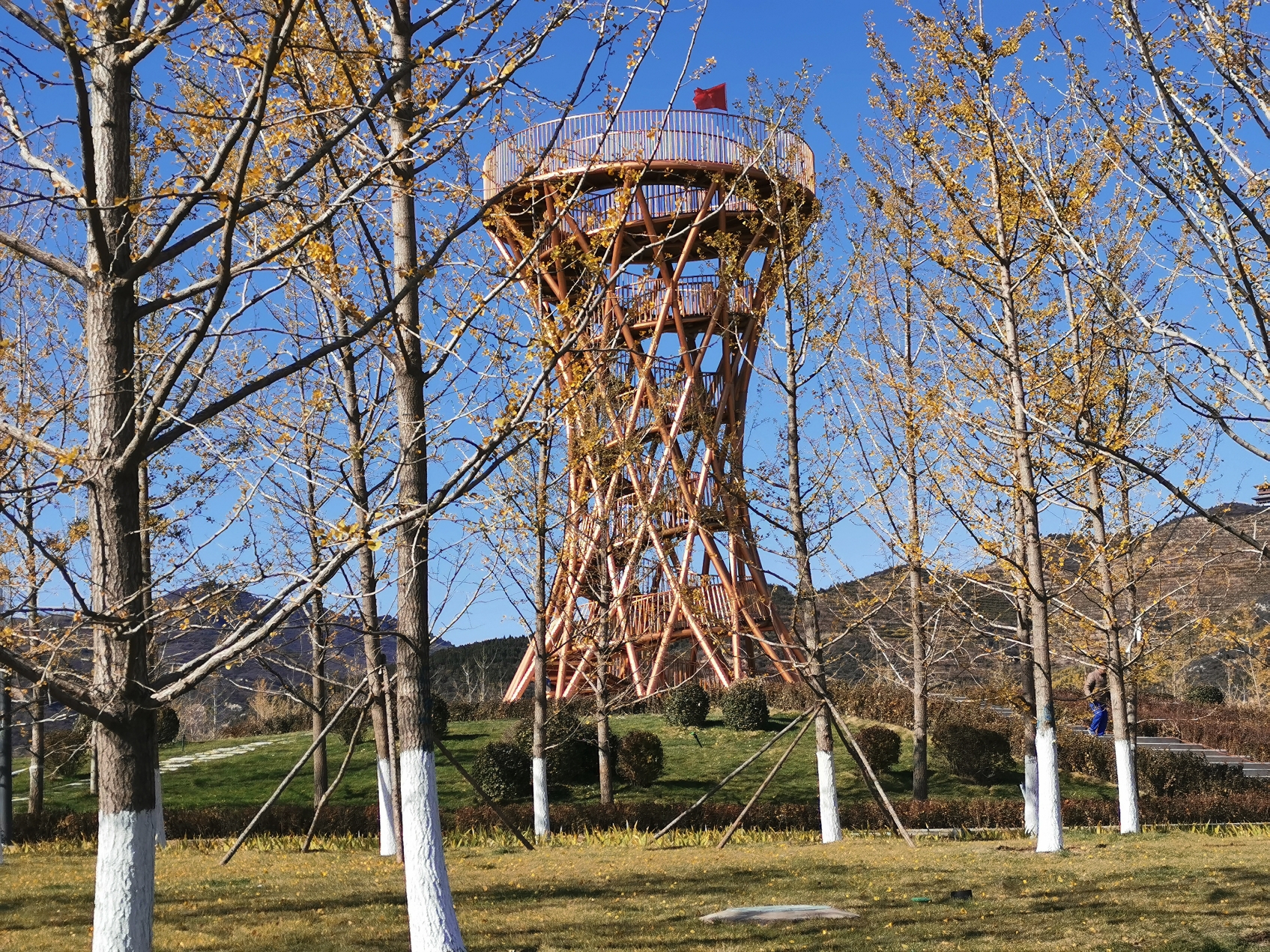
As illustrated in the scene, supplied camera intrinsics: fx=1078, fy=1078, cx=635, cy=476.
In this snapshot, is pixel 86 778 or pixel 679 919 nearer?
pixel 679 919

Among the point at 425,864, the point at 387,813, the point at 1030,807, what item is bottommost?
the point at 1030,807

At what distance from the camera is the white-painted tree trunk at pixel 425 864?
5867 millimetres

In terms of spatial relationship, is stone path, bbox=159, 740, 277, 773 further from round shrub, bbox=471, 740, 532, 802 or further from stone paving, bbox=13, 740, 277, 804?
round shrub, bbox=471, 740, 532, 802

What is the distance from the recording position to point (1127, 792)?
471 inches

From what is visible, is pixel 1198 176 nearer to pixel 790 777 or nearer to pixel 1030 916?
pixel 1030 916

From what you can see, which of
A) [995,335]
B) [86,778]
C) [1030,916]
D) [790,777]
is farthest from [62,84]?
[86,778]

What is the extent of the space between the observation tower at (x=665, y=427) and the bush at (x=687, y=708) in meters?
0.60

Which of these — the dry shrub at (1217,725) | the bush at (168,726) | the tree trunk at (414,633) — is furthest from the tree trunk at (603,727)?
the dry shrub at (1217,725)

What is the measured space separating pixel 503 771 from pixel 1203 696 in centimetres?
2264

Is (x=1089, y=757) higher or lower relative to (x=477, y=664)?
lower

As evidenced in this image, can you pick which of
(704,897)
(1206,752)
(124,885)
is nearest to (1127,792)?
(704,897)

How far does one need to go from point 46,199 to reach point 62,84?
567mm

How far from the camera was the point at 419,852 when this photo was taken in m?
6.10

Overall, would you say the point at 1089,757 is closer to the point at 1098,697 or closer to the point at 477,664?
the point at 1098,697
